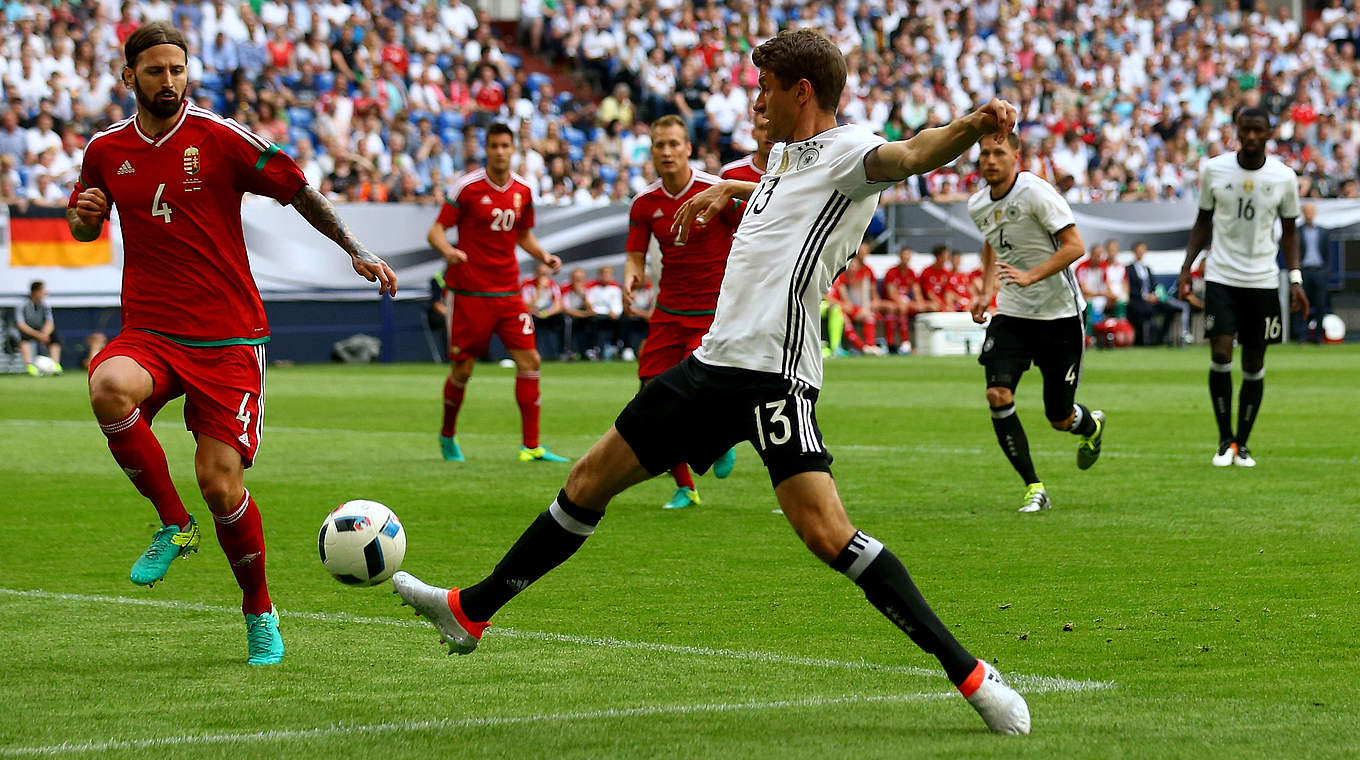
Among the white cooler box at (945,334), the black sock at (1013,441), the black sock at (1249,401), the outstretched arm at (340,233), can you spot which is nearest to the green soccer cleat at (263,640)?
the outstretched arm at (340,233)

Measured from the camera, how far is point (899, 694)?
5496 millimetres

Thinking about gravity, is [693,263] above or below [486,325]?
above

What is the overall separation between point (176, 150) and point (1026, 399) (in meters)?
14.1

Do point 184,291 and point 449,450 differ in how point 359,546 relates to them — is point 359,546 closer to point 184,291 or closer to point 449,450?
point 184,291

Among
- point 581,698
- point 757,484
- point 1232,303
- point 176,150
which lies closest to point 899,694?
point 581,698

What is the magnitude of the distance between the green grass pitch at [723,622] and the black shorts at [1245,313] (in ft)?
3.09

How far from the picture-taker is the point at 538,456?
13.7m

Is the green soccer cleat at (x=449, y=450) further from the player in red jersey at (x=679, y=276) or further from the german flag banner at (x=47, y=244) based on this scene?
the german flag banner at (x=47, y=244)

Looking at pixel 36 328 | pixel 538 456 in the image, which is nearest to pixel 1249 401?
pixel 538 456

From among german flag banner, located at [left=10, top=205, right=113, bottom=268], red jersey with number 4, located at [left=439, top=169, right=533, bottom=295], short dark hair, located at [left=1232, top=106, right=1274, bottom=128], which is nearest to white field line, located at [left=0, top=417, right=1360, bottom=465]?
red jersey with number 4, located at [left=439, top=169, right=533, bottom=295]

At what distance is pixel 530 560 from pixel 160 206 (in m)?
1.94

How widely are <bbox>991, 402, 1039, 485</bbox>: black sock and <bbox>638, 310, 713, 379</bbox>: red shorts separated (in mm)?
1800

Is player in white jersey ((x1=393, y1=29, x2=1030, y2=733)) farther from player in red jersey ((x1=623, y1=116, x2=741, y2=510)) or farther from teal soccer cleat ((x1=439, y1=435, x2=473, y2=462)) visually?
teal soccer cleat ((x1=439, y1=435, x2=473, y2=462))

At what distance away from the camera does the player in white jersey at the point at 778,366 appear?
520 centimetres
